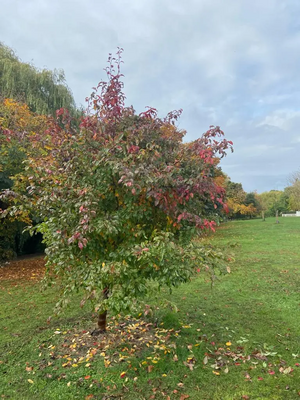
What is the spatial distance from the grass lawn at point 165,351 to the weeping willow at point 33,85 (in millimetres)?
9900

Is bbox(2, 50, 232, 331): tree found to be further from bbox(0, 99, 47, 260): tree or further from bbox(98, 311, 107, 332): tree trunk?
bbox(0, 99, 47, 260): tree

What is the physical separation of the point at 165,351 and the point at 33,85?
1370 centimetres

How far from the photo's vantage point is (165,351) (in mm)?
3600

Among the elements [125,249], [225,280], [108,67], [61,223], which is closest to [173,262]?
[125,249]

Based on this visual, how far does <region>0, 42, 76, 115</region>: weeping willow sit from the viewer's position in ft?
42.1

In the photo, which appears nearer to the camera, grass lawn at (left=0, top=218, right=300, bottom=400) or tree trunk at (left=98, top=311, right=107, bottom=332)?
grass lawn at (left=0, top=218, right=300, bottom=400)

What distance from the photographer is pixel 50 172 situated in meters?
3.18

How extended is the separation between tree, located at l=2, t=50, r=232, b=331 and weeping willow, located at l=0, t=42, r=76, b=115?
10.5 metres

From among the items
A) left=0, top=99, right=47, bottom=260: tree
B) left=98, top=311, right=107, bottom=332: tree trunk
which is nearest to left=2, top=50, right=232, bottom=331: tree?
left=98, top=311, right=107, bottom=332: tree trunk

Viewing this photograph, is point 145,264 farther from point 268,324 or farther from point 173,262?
point 268,324

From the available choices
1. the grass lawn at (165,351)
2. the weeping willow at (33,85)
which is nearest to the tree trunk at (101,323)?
the grass lawn at (165,351)

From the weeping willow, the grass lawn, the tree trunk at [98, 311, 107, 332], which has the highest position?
the weeping willow

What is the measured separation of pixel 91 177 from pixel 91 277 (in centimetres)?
108

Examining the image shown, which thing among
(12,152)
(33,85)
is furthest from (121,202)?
(33,85)
